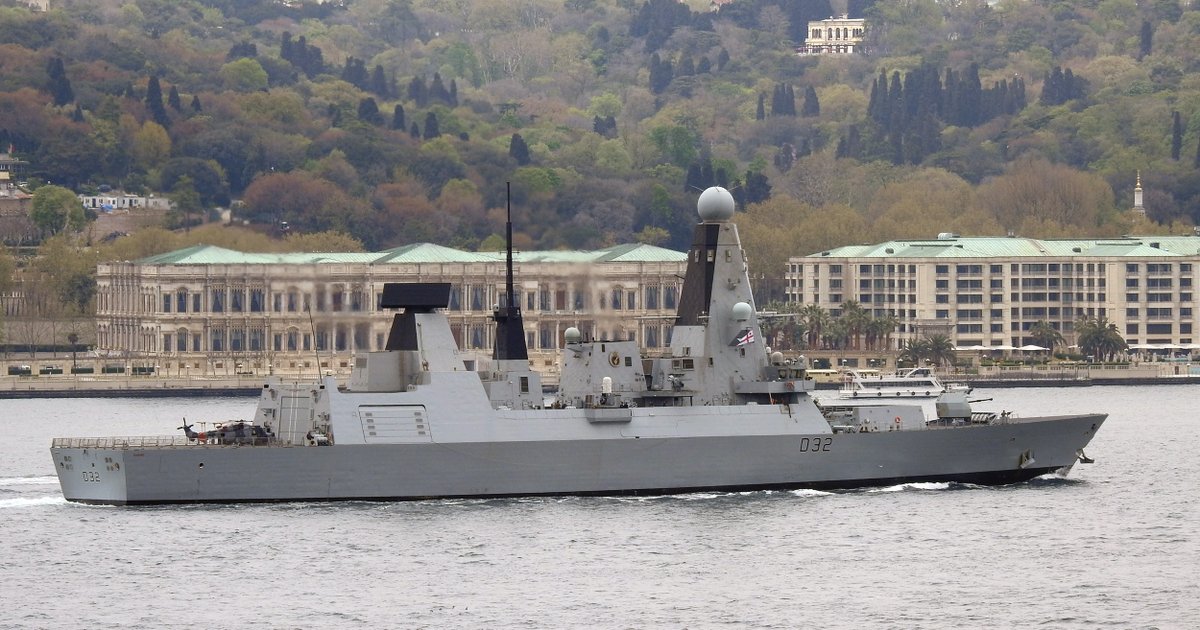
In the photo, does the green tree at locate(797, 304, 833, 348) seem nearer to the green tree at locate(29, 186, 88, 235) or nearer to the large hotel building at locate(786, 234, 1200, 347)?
the large hotel building at locate(786, 234, 1200, 347)

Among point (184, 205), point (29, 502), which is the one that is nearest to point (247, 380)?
point (184, 205)

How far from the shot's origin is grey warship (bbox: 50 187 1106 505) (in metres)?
61.3

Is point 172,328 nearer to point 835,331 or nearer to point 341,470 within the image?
point 835,331

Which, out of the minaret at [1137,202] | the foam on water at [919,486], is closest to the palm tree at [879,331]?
the minaret at [1137,202]

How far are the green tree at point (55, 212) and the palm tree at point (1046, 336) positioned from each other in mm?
61209

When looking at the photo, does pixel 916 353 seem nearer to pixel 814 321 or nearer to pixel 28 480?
pixel 814 321

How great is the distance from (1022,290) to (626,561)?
336 ft

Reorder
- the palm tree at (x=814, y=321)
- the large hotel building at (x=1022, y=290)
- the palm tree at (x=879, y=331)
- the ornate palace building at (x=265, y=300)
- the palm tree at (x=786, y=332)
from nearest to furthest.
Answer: the ornate palace building at (x=265, y=300), the palm tree at (x=879, y=331), the palm tree at (x=786, y=332), the palm tree at (x=814, y=321), the large hotel building at (x=1022, y=290)

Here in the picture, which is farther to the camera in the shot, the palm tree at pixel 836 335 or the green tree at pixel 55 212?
the green tree at pixel 55 212

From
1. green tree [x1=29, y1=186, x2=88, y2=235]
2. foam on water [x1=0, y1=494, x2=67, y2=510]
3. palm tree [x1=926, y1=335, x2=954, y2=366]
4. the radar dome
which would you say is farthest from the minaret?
foam on water [x1=0, y1=494, x2=67, y2=510]

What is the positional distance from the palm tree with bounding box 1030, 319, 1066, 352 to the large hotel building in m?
1.51

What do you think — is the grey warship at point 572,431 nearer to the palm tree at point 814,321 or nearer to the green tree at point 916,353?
the green tree at point 916,353

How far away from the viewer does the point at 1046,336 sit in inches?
5979

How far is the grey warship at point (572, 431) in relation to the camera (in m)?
61.3
